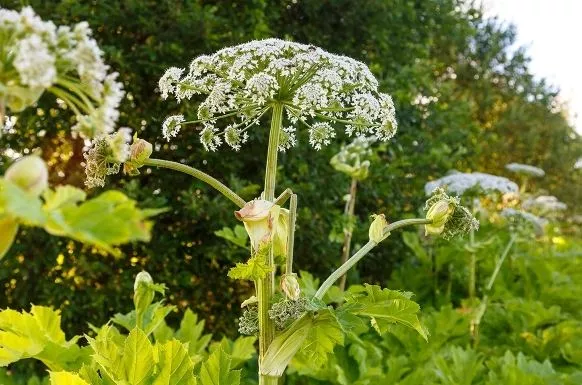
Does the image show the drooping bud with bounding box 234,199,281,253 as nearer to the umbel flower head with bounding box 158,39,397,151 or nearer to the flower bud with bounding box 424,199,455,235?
the umbel flower head with bounding box 158,39,397,151

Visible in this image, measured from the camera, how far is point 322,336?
1366 mm

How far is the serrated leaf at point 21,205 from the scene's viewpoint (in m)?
0.53

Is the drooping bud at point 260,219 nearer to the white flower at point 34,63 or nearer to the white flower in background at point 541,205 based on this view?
the white flower at point 34,63

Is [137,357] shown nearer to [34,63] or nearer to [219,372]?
[219,372]

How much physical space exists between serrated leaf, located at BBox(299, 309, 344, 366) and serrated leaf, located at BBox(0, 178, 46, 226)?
0.79 meters

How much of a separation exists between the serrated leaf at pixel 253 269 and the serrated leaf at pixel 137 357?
28 centimetres

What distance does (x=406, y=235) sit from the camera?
16.8ft

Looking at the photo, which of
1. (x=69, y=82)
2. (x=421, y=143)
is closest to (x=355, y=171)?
(x=421, y=143)

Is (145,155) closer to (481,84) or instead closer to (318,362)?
(318,362)

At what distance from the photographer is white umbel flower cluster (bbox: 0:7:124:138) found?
61cm

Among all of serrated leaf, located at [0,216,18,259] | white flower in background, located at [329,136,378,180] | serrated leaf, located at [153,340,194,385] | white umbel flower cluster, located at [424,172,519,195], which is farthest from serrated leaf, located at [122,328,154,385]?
white umbel flower cluster, located at [424,172,519,195]

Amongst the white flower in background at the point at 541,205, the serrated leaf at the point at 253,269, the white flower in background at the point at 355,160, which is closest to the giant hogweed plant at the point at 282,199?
the serrated leaf at the point at 253,269

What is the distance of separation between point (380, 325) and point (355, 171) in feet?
8.08

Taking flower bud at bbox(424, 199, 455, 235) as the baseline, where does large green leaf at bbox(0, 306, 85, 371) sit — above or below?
below
